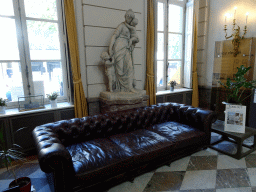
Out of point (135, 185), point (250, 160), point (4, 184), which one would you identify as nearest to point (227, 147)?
point (250, 160)

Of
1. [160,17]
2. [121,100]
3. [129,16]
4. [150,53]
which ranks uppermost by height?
[160,17]

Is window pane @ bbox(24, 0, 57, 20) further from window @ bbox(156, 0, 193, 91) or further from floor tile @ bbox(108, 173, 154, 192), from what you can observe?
floor tile @ bbox(108, 173, 154, 192)

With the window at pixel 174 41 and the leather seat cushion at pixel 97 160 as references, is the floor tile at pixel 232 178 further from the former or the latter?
the window at pixel 174 41

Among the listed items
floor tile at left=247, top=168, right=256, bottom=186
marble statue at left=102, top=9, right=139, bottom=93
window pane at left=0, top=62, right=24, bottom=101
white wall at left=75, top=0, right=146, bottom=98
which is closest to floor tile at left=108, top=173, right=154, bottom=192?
floor tile at left=247, top=168, right=256, bottom=186

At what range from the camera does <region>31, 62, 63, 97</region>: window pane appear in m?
3.10

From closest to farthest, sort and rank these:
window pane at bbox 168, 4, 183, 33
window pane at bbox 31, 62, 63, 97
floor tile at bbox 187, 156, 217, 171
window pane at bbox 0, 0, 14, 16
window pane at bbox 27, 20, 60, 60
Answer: floor tile at bbox 187, 156, 217, 171 → window pane at bbox 0, 0, 14, 16 → window pane at bbox 27, 20, 60, 60 → window pane at bbox 31, 62, 63, 97 → window pane at bbox 168, 4, 183, 33

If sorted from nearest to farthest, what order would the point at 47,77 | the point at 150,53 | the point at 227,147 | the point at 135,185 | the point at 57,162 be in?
1. the point at 57,162
2. the point at 135,185
3. the point at 227,147
4. the point at 47,77
5. the point at 150,53

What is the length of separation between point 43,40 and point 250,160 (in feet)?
12.4

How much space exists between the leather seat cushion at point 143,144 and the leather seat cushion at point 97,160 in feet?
0.35

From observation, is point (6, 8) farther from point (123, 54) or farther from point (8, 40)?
point (123, 54)

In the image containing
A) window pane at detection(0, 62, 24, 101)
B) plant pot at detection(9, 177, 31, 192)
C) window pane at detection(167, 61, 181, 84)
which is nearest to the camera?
plant pot at detection(9, 177, 31, 192)

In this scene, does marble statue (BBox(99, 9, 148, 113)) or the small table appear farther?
marble statue (BBox(99, 9, 148, 113))

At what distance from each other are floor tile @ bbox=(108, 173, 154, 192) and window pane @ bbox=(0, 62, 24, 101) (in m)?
2.27

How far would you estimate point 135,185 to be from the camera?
2014 millimetres
